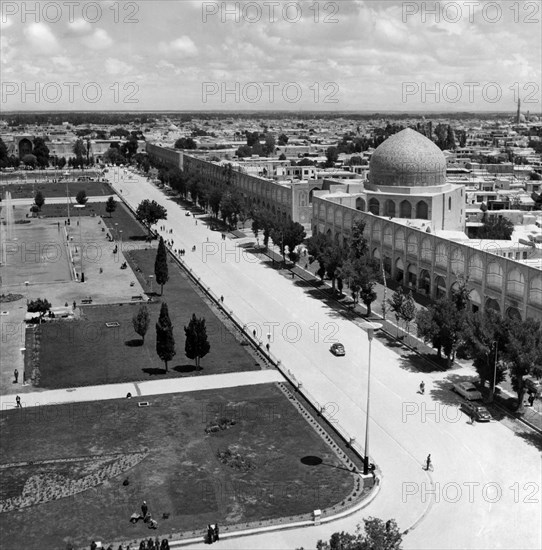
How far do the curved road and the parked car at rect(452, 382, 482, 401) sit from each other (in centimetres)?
46

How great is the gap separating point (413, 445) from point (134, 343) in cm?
1871

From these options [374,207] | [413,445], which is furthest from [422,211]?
[413,445]

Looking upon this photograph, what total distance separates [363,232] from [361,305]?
11972mm

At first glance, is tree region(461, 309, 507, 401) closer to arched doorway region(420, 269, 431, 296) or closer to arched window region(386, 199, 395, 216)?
arched doorway region(420, 269, 431, 296)

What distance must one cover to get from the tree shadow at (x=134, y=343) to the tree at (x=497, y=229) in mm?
28359

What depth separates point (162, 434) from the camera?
3019 centimetres

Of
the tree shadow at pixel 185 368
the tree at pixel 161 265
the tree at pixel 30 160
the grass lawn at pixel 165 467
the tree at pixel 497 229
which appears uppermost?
the tree at pixel 30 160

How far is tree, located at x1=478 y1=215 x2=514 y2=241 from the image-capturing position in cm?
5862

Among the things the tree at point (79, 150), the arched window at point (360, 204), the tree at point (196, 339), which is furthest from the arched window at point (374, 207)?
the tree at point (79, 150)

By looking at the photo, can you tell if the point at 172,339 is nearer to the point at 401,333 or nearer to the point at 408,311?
the point at 408,311

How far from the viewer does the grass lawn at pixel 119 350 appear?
37375 millimetres

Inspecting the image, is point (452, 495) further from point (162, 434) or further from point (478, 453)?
point (162, 434)

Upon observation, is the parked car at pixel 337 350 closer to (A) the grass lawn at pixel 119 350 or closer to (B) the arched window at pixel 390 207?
(A) the grass lawn at pixel 119 350

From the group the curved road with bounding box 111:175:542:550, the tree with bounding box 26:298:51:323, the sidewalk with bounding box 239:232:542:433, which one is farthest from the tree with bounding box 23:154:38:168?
the curved road with bounding box 111:175:542:550
